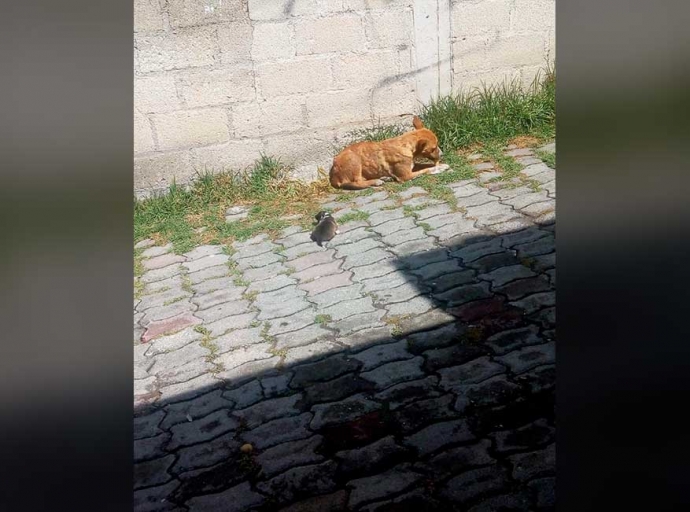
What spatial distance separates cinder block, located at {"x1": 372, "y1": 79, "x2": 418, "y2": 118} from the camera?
7086mm

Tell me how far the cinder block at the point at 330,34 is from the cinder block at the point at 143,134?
1376mm

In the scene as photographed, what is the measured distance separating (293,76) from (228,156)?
0.86 metres

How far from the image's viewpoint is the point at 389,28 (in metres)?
6.89

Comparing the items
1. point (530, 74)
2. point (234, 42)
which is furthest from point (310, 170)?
point (530, 74)

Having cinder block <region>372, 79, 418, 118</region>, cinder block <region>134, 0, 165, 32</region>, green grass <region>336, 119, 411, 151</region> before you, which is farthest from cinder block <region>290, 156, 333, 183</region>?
cinder block <region>134, 0, 165, 32</region>

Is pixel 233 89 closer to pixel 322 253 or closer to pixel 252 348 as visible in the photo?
pixel 322 253

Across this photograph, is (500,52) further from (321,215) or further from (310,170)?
(321,215)

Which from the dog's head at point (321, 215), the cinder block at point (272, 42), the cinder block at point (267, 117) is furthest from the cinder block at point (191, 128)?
the dog's head at point (321, 215)

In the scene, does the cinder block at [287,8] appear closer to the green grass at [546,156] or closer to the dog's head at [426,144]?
the dog's head at [426,144]

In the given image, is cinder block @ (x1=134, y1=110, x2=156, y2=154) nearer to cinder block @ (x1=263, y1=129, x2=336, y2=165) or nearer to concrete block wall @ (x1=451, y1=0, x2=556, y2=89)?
cinder block @ (x1=263, y1=129, x2=336, y2=165)

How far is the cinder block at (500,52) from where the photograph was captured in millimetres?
7191
